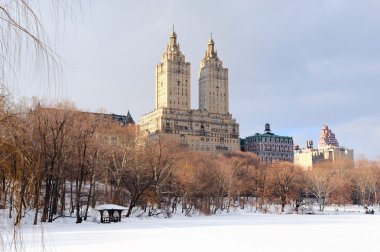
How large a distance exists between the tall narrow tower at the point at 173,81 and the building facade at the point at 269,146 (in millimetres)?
27842

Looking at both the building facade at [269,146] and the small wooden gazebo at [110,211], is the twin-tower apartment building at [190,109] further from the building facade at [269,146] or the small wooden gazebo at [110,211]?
the small wooden gazebo at [110,211]

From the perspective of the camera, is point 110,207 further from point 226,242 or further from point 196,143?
point 196,143

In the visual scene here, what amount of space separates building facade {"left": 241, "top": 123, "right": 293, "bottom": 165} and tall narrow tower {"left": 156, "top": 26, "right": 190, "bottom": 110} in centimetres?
2784

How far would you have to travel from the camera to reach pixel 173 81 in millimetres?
156500

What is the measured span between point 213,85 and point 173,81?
55.1ft

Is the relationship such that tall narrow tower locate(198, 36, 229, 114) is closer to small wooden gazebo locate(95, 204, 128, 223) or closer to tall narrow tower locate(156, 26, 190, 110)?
tall narrow tower locate(156, 26, 190, 110)

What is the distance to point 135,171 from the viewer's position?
50969mm

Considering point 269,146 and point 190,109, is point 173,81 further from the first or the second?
point 269,146

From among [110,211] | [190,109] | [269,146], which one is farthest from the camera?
[269,146]

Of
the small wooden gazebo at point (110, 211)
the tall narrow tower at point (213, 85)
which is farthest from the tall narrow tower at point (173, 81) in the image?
the small wooden gazebo at point (110, 211)

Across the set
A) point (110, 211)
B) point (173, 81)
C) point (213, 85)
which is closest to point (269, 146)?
point (213, 85)

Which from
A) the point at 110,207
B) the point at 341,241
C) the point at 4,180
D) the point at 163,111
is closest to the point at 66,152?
the point at 110,207

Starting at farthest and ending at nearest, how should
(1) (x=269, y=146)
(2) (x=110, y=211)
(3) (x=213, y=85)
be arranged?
(3) (x=213, y=85)
(1) (x=269, y=146)
(2) (x=110, y=211)

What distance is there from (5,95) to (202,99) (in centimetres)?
16374
